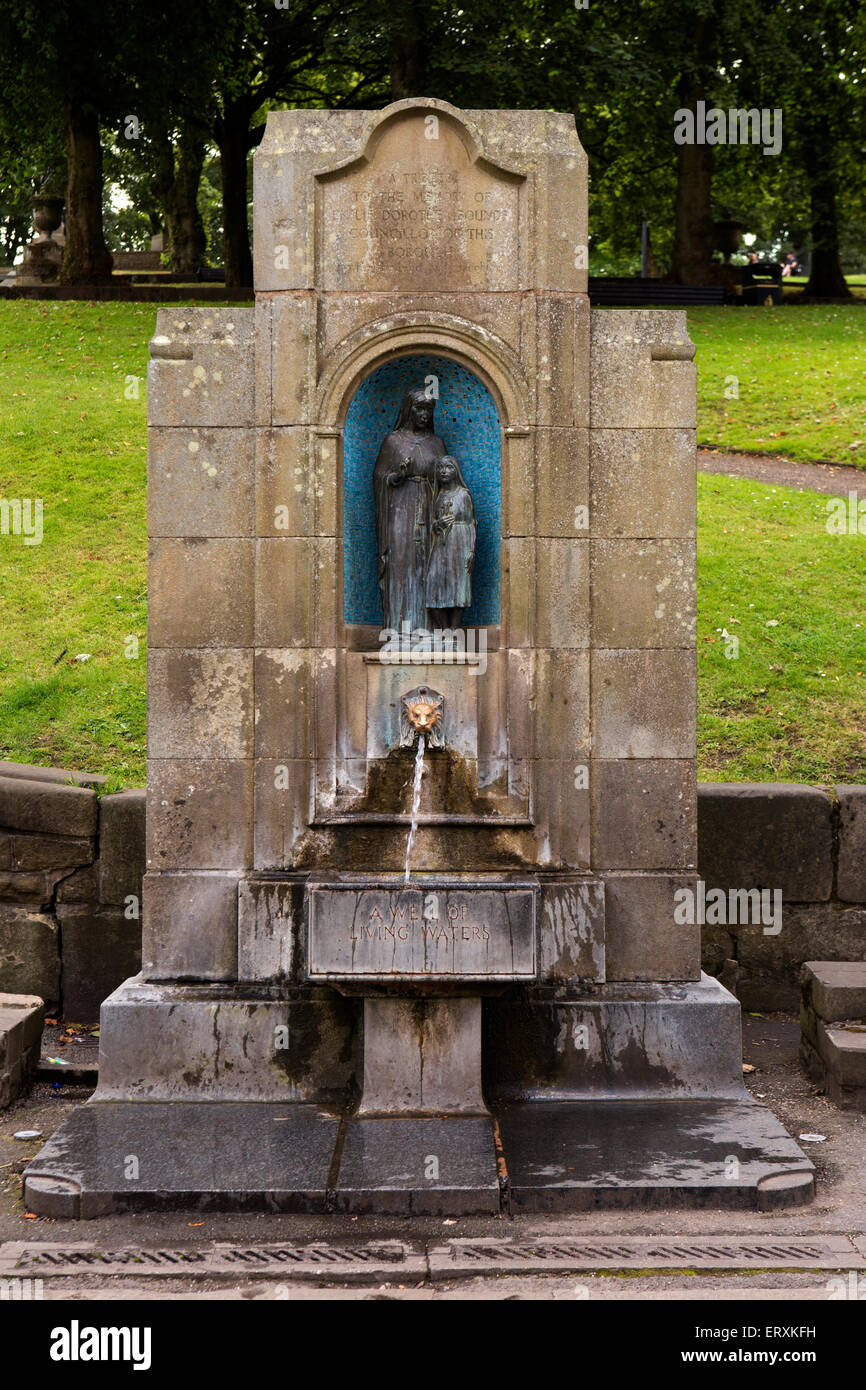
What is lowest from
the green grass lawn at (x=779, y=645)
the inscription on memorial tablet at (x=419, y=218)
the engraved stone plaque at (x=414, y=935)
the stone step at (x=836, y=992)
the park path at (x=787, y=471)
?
the stone step at (x=836, y=992)

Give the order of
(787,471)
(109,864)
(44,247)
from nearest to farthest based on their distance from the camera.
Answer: (109,864) < (787,471) < (44,247)

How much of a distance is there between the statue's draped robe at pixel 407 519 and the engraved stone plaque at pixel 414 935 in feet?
5.64

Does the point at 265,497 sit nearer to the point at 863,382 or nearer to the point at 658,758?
the point at 658,758

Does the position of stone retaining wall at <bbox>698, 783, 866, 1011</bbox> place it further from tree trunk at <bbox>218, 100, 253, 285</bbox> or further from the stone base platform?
tree trunk at <bbox>218, 100, 253, 285</bbox>

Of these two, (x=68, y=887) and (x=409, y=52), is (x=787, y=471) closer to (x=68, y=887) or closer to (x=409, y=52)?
(x=68, y=887)

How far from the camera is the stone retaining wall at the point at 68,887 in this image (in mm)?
9039

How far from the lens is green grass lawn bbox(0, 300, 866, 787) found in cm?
1048

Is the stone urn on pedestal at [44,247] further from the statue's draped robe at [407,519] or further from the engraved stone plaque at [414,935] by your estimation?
the engraved stone plaque at [414,935]

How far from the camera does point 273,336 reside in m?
7.34

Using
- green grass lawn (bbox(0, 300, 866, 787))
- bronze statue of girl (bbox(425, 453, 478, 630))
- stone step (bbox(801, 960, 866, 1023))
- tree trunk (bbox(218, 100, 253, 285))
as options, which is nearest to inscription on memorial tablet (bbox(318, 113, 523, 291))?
bronze statue of girl (bbox(425, 453, 478, 630))

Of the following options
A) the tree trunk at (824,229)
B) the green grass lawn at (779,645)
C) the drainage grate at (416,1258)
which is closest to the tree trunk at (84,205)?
the green grass lawn at (779,645)

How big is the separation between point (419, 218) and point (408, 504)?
1.51 meters

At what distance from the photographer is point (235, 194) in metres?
29.0

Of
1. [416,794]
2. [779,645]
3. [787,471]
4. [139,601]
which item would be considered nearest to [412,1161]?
[416,794]
